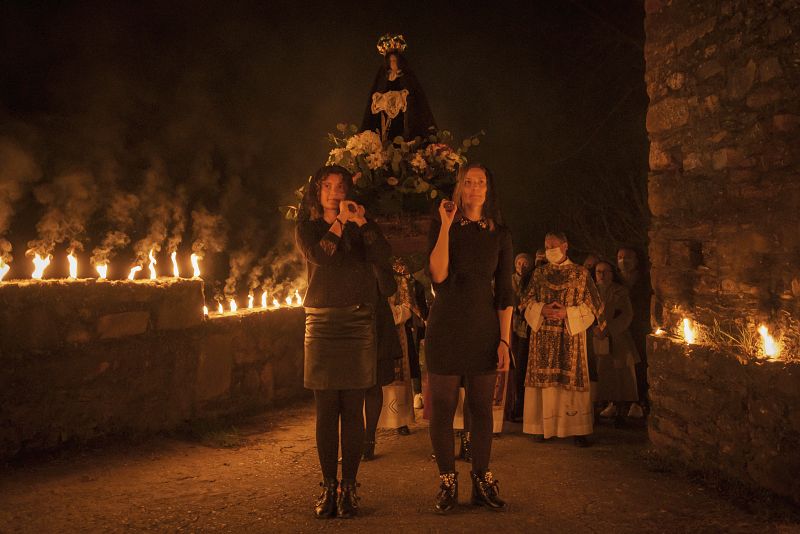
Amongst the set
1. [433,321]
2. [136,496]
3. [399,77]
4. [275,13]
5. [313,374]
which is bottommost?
[136,496]

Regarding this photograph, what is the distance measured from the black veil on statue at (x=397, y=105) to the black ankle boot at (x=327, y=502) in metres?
3.42

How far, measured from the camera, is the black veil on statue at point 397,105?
6367 mm

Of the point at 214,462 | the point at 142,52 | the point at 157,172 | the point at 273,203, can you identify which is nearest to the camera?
the point at 214,462

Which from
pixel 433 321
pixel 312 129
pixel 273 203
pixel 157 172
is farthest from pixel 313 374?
pixel 312 129

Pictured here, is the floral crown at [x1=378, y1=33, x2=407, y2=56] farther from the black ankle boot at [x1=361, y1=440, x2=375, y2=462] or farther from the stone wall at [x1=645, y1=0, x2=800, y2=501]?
the black ankle boot at [x1=361, y1=440, x2=375, y2=462]

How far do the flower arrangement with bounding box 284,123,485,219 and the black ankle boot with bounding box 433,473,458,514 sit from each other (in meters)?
2.63

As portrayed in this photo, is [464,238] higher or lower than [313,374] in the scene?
higher

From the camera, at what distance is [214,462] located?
5223mm

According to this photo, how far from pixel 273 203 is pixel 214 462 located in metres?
4.26

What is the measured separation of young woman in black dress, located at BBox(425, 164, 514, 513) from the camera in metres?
3.87

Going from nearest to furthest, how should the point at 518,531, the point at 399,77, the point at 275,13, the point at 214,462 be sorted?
the point at 518,531 < the point at 214,462 < the point at 399,77 < the point at 275,13

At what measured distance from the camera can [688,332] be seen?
4895mm

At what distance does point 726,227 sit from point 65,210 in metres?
5.39

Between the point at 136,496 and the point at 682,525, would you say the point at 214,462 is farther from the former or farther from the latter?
the point at 682,525
